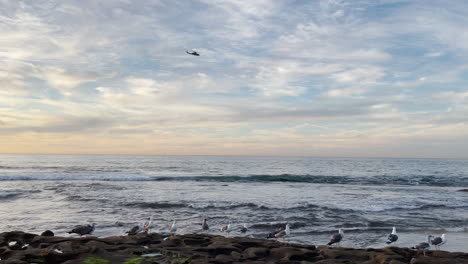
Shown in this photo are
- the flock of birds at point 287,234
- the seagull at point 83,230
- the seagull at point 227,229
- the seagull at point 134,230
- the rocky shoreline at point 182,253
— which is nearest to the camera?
the rocky shoreline at point 182,253

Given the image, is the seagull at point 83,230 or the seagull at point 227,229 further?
the seagull at point 227,229

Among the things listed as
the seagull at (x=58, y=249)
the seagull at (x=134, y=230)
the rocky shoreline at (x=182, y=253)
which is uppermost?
the seagull at (x=58, y=249)

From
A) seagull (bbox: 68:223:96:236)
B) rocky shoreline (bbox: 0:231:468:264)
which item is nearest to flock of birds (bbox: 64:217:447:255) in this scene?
seagull (bbox: 68:223:96:236)

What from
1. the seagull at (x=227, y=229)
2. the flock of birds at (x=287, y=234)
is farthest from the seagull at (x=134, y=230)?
the seagull at (x=227, y=229)

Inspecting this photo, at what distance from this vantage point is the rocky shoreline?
6.68 m

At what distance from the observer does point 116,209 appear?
17.0 m

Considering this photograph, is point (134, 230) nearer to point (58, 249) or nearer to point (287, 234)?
point (58, 249)

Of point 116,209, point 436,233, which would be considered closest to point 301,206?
point 436,233

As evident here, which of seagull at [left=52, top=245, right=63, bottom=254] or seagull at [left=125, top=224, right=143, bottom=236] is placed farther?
seagull at [left=125, top=224, right=143, bottom=236]

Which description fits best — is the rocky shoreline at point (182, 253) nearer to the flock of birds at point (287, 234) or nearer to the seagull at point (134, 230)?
the flock of birds at point (287, 234)

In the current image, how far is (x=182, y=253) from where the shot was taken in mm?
7289

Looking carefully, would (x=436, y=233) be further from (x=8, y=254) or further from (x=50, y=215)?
(x=50, y=215)

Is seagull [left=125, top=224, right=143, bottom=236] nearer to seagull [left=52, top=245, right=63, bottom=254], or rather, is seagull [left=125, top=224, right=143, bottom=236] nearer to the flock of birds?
the flock of birds

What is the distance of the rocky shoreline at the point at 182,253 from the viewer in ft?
21.9
